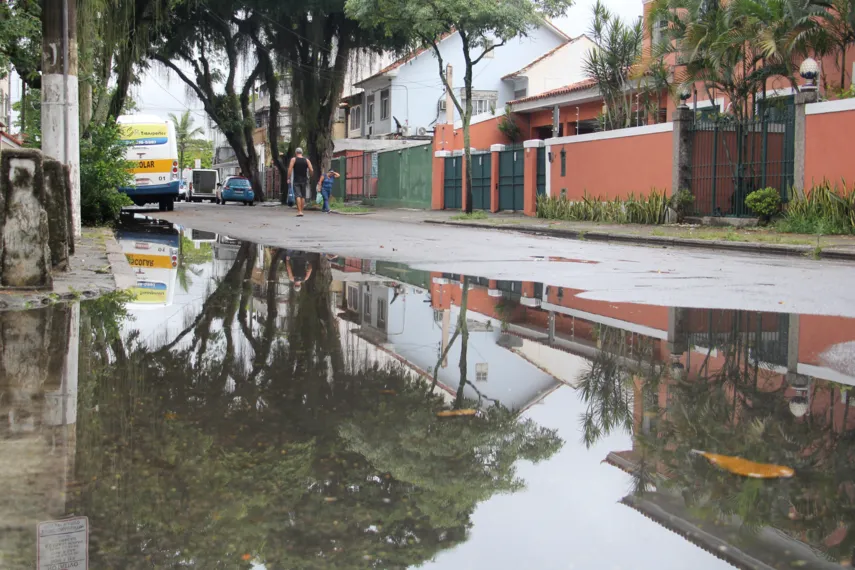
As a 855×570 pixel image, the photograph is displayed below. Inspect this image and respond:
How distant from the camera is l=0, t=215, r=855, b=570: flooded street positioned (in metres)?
3.10

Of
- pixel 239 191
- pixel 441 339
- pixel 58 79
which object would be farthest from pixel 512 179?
pixel 441 339

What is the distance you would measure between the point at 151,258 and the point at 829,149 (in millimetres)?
13350

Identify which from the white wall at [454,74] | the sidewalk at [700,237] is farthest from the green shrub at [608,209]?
the white wall at [454,74]

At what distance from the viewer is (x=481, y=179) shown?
3378cm

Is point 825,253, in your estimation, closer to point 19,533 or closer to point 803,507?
point 803,507

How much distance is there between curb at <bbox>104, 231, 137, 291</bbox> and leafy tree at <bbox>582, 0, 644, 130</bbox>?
52.3 ft

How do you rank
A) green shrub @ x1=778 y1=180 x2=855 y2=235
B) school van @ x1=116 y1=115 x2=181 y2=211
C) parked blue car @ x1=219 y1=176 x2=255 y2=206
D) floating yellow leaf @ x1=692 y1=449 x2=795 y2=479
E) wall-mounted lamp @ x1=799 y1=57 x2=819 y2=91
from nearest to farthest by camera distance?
1. floating yellow leaf @ x1=692 y1=449 x2=795 y2=479
2. green shrub @ x1=778 y1=180 x2=855 y2=235
3. wall-mounted lamp @ x1=799 y1=57 x2=819 y2=91
4. school van @ x1=116 y1=115 x2=181 y2=211
5. parked blue car @ x1=219 y1=176 x2=255 y2=206

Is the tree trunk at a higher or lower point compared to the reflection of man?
higher

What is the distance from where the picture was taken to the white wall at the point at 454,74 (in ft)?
156

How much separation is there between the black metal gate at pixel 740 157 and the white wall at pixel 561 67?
2199 centimetres

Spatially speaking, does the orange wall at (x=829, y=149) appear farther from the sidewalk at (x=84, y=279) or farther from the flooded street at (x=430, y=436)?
the sidewalk at (x=84, y=279)

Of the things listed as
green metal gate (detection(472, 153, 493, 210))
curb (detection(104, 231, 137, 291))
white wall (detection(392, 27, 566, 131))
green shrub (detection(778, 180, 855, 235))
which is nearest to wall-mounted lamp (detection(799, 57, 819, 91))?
green shrub (detection(778, 180, 855, 235))

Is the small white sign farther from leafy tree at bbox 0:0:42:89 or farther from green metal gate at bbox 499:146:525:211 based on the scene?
green metal gate at bbox 499:146:525:211

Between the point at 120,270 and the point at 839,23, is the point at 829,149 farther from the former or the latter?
the point at 120,270
